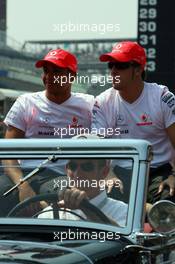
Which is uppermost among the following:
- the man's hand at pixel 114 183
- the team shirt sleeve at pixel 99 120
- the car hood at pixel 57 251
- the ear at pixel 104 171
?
the team shirt sleeve at pixel 99 120

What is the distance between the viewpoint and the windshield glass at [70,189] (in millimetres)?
3414

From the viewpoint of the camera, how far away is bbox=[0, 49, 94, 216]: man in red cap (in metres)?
4.66

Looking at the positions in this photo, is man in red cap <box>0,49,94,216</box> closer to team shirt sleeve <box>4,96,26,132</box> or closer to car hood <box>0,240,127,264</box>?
team shirt sleeve <box>4,96,26,132</box>

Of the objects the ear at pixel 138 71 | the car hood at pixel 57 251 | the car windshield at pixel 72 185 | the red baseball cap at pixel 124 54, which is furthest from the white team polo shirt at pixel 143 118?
the car hood at pixel 57 251

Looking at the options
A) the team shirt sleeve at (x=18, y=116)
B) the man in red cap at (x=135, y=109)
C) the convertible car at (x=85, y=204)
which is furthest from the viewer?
the team shirt sleeve at (x=18, y=116)

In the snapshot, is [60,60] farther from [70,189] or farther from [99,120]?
[70,189]

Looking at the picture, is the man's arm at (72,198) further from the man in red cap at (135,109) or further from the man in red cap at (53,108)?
the man in red cap at (53,108)

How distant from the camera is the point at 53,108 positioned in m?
4.72

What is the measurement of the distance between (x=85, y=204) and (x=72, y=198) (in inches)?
2.9

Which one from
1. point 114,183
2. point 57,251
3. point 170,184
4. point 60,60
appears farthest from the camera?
point 60,60

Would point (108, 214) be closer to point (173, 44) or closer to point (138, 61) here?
point (138, 61)

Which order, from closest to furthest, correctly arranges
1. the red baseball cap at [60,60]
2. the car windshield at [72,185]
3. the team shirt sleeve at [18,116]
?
the car windshield at [72,185], the red baseball cap at [60,60], the team shirt sleeve at [18,116]

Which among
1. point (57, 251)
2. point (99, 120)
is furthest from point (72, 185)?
point (99, 120)

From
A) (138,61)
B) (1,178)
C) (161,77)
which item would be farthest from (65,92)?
(161,77)
